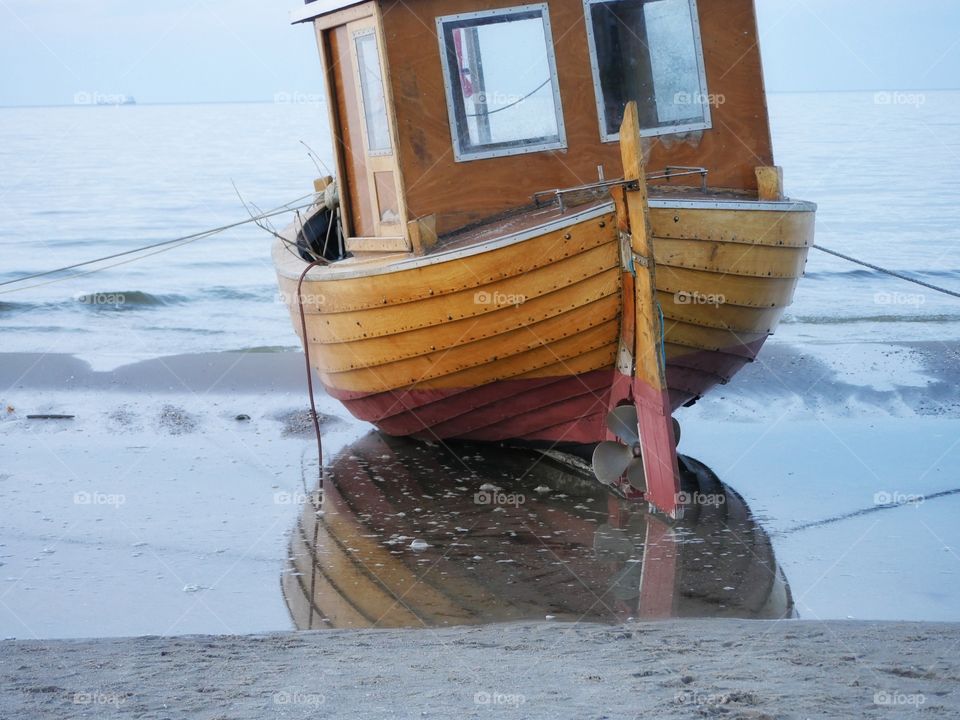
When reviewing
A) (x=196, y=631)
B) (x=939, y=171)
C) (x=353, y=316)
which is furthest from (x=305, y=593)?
(x=939, y=171)

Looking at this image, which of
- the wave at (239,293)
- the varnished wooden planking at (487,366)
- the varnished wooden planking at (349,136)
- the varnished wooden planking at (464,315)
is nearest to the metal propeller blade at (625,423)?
the varnished wooden planking at (487,366)

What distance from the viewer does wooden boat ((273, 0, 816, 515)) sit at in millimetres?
6941

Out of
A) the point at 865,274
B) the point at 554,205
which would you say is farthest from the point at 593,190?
the point at 865,274

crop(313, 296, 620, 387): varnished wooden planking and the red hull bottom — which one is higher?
crop(313, 296, 620, 387): varnished wooden planking

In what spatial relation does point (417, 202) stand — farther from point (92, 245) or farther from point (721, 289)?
point (92, 245)

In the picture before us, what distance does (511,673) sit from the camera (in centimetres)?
450

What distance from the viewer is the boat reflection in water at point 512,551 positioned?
576cm

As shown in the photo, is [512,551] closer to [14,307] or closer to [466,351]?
[466,351]

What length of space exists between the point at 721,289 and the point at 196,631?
378 cm

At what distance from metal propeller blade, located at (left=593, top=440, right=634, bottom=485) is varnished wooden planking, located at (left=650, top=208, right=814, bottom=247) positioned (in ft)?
4.65

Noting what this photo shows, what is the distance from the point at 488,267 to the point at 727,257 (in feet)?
4.88

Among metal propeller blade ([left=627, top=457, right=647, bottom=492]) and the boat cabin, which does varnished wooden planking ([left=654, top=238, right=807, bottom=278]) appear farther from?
A: metal propeller blade ([left=627, top=457, right=647, bottom=492])

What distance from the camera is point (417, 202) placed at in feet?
24.5

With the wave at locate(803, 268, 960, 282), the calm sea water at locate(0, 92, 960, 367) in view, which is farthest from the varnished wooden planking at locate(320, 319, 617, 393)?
the wave at locate(803, 268, 960, 282)
